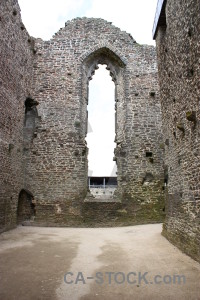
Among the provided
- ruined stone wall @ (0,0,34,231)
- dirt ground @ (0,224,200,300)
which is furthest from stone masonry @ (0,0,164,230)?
dirt ground @ (0,224,200,300)

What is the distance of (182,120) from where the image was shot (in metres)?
5.40

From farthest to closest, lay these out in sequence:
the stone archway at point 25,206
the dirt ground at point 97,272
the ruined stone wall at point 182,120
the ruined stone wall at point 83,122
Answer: the ruined stone wall at point 83,122 → the stone archway at point 25,206 → the ruined stone wall at point 182,120 → the dirt ground at point 97,272

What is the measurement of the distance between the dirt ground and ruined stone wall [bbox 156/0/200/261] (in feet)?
1.95

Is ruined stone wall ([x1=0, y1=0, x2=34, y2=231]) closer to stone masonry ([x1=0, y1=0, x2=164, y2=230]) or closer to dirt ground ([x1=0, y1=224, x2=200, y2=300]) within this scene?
stone masonry ([x1=0, y1=0, x2=164, y2=230])

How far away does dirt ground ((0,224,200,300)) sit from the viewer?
307 centimetres

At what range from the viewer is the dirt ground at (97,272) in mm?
3068

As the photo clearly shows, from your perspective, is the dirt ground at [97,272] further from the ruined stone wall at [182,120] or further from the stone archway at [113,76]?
the stone archway at [113,76]

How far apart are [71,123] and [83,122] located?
68 cm

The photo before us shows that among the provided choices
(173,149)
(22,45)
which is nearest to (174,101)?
(173,149)

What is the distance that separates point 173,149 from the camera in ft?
20.0

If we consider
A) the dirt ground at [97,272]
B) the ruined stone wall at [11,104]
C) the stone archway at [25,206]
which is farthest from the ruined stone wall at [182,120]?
the stone archway at [25,206]

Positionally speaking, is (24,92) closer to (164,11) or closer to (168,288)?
(164,11)

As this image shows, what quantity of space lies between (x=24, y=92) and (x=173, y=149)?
6768 mm

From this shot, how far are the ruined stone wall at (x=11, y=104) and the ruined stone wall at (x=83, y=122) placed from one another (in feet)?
3.61
